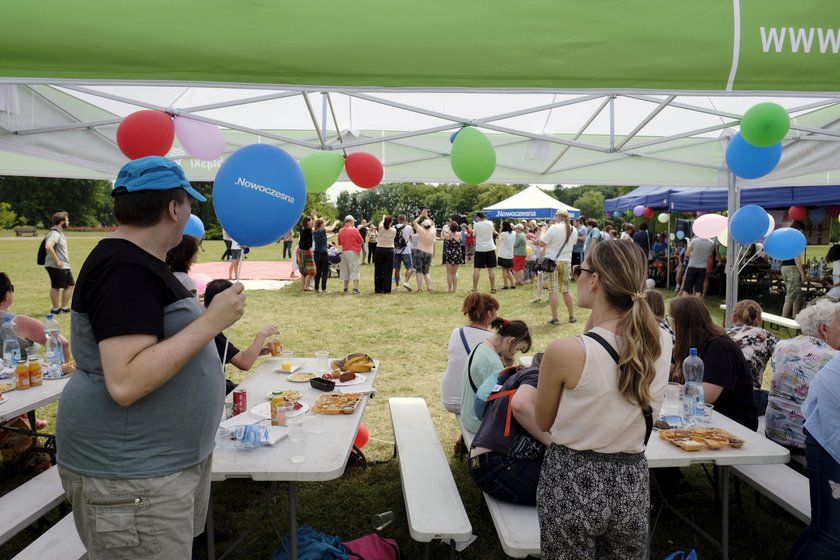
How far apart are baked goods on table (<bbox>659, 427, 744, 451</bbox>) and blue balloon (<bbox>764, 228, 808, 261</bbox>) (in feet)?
18.6

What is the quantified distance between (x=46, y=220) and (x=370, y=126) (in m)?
56.5

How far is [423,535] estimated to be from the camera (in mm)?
2260

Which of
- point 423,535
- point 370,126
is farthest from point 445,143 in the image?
point 423,535

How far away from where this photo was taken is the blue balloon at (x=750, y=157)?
14.8 feet

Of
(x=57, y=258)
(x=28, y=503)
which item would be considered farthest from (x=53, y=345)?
(x=57, y=258)

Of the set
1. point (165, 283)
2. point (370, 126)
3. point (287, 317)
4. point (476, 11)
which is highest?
point (370, 126)

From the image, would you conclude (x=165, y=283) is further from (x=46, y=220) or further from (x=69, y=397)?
(x=46, y=220)

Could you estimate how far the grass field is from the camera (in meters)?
2.98

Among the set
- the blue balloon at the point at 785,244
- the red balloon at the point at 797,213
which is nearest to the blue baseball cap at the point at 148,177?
the blue balloon at the point at 785,244

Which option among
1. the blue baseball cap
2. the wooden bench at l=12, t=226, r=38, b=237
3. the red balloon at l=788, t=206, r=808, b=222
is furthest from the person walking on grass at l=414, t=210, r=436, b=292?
the wooden bench at l=12, t=226, r=38, b=237

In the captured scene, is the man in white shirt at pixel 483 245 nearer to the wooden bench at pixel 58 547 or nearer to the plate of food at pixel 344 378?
the plate of food at pixel 344 378

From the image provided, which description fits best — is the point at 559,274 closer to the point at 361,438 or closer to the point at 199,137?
the point at 361,438

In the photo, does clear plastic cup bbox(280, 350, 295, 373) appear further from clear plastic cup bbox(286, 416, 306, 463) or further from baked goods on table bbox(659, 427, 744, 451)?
baked goods on table bbox(659, 427, 744, 451)

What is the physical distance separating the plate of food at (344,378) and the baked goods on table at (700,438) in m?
1.72
